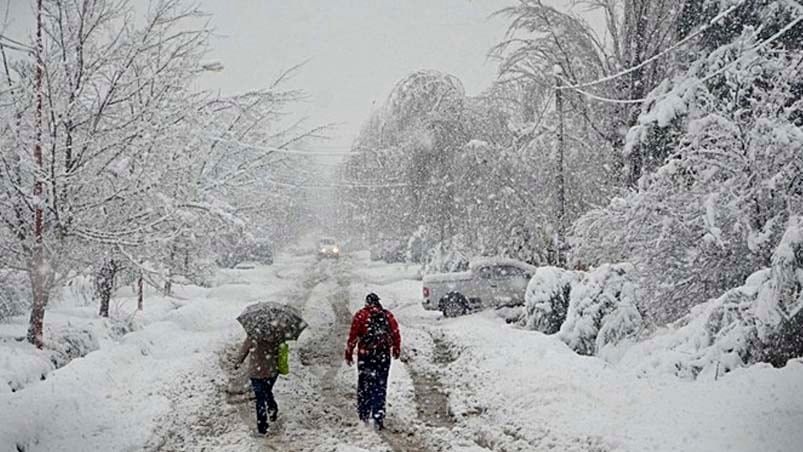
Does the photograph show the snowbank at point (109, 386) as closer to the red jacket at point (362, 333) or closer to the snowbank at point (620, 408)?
the red jacket at point (362, 333)

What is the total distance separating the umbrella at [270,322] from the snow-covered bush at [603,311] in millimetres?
6106

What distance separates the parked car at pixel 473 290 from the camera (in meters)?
21.2

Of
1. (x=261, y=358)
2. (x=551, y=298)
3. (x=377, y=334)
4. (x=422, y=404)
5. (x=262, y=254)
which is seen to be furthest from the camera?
(x=262, y=254)

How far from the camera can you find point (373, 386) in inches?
371

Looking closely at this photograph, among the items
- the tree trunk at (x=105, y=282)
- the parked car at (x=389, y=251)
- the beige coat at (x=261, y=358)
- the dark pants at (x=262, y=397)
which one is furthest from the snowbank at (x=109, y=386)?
the parked car at (x=389, y=251)

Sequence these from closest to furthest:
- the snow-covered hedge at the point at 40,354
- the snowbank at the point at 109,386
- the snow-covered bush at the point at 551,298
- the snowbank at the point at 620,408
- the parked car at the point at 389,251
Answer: the snowbank at the point at 620,408, the snowbank at the point at 109,386, the snow-covered hedge at the point at 40,354, the snow-covered bush at the point at 551,298, the parked car at the point at 389,251

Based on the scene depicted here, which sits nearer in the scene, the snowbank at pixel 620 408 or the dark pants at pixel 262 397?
the snowbank at pixel 620 408

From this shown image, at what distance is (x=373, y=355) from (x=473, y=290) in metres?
12.1

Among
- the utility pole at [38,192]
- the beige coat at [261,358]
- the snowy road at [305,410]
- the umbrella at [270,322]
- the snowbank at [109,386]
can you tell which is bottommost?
the snowy road at [305,410]

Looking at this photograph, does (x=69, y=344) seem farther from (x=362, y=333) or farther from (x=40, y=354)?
(x=362, y=333)

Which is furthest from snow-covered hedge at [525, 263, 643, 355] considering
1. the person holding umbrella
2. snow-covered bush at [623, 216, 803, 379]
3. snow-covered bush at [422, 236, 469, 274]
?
snow-covered bush at [422, 236, 469, 274]

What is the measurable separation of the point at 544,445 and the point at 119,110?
8.90 meters

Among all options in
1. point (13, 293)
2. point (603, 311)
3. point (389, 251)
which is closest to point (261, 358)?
point (603, 311)

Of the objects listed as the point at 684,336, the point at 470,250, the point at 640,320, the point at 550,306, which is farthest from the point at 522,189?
the point at 684,336
